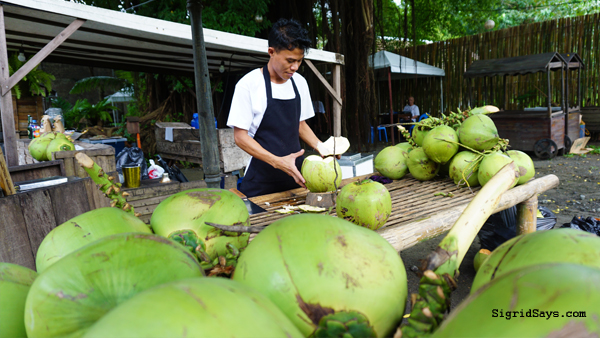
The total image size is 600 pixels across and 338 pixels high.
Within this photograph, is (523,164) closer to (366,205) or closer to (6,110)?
(366,205)

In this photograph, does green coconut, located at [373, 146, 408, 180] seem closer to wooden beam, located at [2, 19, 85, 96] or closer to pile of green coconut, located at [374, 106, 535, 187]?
pile of green coconut, located at [374, 106, 535, 187]

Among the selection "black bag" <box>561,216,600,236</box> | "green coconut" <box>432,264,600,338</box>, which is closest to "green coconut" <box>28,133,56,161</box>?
"green coconut" <box>432,264,600,338</box>

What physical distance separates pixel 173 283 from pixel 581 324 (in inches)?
14.9

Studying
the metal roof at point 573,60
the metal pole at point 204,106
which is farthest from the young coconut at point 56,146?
the metal roof at point 573,60

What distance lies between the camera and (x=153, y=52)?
5777mm

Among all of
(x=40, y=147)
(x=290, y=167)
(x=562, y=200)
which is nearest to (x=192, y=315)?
(x=290, y=167)

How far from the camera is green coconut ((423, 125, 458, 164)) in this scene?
2.39 metres

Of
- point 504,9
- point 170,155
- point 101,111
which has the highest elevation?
point 504,9

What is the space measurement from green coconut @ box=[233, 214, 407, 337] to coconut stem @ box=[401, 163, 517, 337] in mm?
51

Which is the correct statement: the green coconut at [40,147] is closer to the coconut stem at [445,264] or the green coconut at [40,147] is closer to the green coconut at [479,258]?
the green coconut at [479,258]

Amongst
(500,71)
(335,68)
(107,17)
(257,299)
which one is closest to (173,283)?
(257,299)

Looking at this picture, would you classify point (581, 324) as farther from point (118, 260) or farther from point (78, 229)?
point (78, 229)

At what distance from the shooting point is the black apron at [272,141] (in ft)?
8.96

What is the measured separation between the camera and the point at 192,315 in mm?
310
